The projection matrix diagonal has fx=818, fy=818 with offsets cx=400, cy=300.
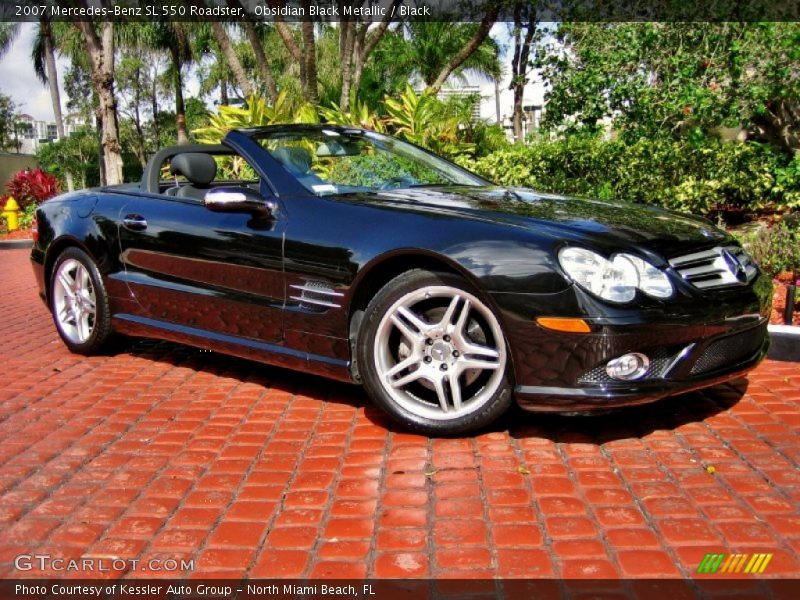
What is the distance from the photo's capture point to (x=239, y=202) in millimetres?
4082

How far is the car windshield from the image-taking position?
4348 mm

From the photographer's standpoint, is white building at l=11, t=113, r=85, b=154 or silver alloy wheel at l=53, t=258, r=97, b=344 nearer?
silver alloy wheel at l=53, t=258, r=97, b=344

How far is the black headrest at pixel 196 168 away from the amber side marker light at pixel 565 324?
2.40 m

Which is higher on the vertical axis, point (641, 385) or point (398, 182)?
point (398, 182)

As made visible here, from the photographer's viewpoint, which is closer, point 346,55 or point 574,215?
point 574,215

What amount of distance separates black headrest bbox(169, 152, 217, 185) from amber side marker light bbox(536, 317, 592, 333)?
2401 mm

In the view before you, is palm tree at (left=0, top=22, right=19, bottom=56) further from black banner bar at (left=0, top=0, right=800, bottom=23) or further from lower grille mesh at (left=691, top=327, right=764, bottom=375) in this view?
lower grille mesh at (left=691, top=327, right=764, bottom=375)

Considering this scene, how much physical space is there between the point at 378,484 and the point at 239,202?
64.6 inches

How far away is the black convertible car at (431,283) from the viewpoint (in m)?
3.35

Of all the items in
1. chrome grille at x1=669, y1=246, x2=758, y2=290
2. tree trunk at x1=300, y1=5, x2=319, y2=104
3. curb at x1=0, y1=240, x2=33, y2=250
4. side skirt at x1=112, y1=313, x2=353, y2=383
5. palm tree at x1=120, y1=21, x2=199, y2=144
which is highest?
palm tree at x1=120, y1=21, x2=199, y2=144

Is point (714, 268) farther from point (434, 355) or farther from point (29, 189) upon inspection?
point (29, 189)

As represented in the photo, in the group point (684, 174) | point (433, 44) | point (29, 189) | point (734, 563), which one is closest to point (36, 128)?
point (433, 44)

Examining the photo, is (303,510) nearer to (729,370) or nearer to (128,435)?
(128,435)

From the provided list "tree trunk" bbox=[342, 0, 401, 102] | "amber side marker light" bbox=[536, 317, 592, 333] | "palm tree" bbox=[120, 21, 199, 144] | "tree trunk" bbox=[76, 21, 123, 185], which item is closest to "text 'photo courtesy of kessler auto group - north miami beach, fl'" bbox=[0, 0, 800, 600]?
"amber side marker light" bbox=[536, 317, 592, 333]
